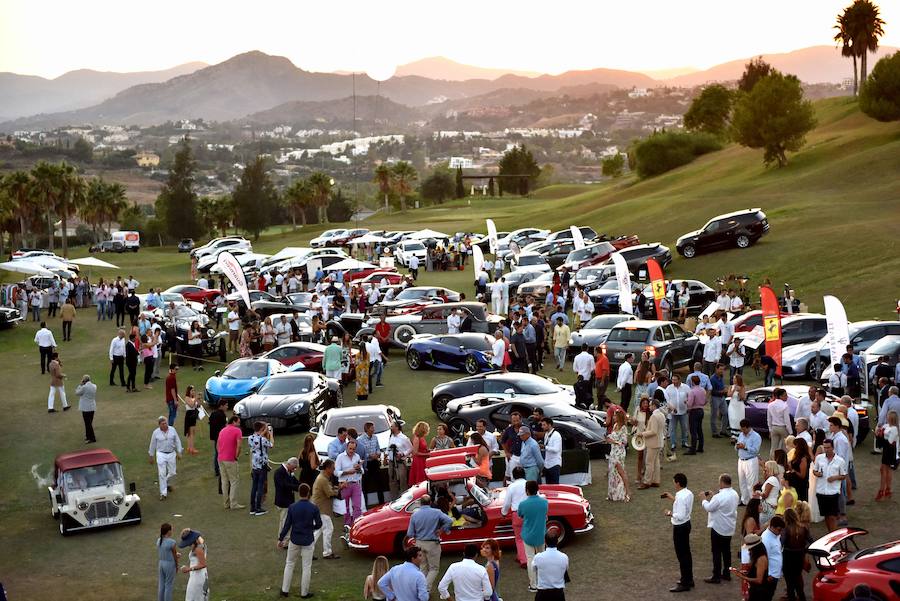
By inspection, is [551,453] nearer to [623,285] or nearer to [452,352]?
[452,352]

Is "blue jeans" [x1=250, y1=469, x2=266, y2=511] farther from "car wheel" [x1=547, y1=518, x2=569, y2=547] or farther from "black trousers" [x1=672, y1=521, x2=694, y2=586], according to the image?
"black trousers" [x1=672, y1=521, x2=694, y2=586]

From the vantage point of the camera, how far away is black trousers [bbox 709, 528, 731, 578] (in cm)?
1316

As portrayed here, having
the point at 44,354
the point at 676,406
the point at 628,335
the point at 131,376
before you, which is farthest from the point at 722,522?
the point at 44,354

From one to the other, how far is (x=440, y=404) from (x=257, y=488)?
632 centimetres

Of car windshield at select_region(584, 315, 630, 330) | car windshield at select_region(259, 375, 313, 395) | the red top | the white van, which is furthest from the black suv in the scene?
the white van

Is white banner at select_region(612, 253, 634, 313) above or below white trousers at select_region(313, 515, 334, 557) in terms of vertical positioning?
above

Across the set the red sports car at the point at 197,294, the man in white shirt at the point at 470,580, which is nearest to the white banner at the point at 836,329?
the man in white shirt at the point at 470,580

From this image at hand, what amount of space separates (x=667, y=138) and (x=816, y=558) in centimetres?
8555

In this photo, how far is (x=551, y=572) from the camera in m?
11.2

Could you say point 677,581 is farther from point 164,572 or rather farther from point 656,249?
point 656,249

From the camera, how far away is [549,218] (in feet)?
262

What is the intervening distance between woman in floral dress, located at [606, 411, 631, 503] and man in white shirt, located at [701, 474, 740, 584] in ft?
10.9

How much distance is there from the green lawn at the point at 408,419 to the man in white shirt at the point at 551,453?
919 mm

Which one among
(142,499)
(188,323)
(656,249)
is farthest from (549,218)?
(142,499)
